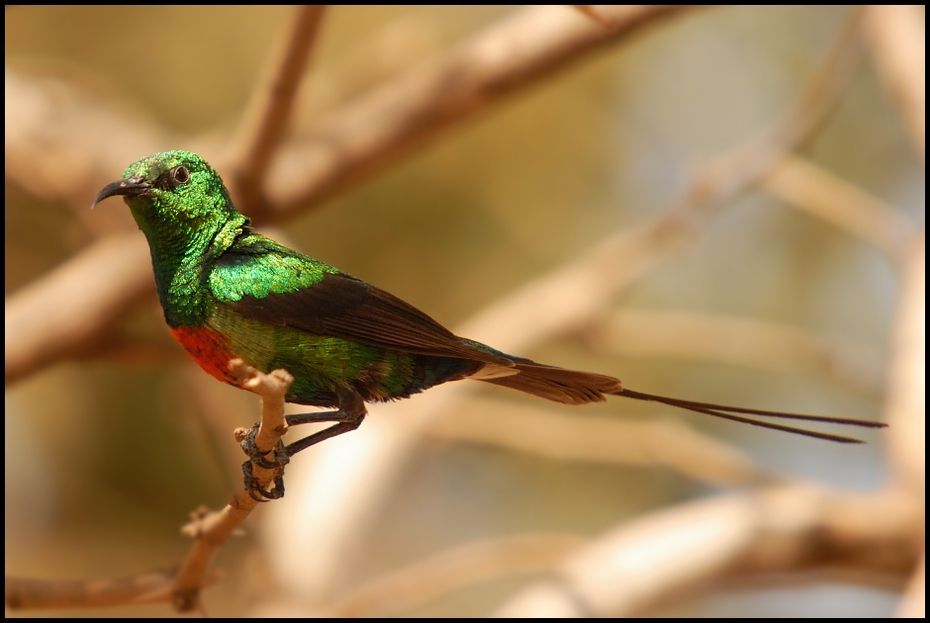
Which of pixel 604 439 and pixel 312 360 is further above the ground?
pixel 604 439

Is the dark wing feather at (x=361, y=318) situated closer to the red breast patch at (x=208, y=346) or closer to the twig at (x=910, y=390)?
the red breast patch at (x=208, y=346)

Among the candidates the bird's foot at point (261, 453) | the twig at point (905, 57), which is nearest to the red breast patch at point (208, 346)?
the bird's foot at point (261, 453)

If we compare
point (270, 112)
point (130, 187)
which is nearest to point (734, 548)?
point (270, 112)

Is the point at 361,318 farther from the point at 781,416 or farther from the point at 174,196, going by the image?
the point at 781,416

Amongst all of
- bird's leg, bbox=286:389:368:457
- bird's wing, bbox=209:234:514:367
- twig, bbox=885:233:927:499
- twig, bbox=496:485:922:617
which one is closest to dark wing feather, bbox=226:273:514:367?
bird's wing, bbox=209:234:514:367

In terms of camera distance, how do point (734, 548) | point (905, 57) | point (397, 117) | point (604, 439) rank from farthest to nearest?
point (604, 439) < point (905, 57) < point (734, 548) < point (397, 117)

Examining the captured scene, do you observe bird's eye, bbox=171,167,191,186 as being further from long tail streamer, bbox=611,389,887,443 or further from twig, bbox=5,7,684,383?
twig, bbox=5,7,684,383
